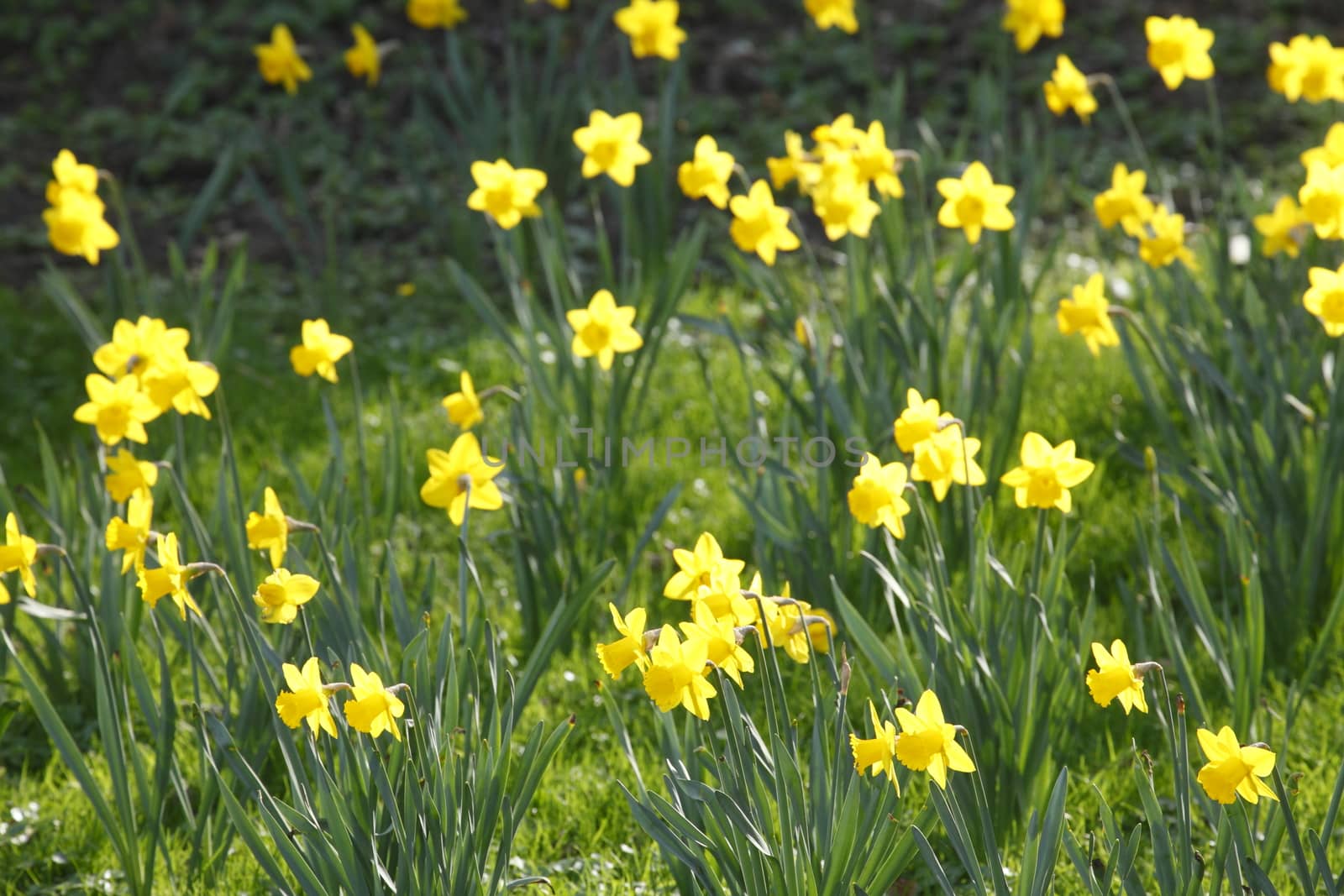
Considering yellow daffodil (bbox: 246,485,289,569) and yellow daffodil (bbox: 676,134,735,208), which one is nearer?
yellow daffodil (bbox: 246,485,289,569)

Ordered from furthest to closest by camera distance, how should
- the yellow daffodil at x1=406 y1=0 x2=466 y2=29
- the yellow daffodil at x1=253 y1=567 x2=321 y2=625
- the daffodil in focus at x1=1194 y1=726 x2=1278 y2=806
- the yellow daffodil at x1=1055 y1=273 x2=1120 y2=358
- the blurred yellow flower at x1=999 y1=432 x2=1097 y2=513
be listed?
the yellow daffodil at x1=406 y1=0 x2=466 y2=29 < the yellow daffodil at x1=1055 y1=273 x2=1120 y2=358 < the blurred yellow flower at x1=999 y1=432 x2=1097 y2=513 < the yellow daffodil at x1=253 y1=567 x2=321 y2=625 < the daffodil in focus at x1=1194 y1=726 x2=1278 y2=806

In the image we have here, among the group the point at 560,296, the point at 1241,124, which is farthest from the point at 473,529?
the point at 1241,124

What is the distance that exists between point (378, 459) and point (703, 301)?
1.12 metres

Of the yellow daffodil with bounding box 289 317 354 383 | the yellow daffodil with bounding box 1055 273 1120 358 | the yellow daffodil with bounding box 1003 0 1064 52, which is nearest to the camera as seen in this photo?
the yellow daffodil with bounding box 289 317 354 383

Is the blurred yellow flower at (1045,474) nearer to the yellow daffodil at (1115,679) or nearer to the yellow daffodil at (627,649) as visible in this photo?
the yellow daffodil at (1115,679)

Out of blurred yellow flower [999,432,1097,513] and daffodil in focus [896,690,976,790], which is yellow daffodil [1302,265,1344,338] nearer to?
blurred yellow flower [999,432,1097,513]

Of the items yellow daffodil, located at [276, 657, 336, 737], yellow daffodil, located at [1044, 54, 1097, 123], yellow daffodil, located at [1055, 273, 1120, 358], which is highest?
yellow daffodil, located at [1044, 54, 1097, 123]

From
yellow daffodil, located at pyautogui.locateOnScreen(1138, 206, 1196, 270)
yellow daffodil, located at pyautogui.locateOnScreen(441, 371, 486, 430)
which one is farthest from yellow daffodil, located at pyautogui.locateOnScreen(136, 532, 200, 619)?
yellow daffodil, located at pyautogui.locateOnScreen(1138, 206, 1196, 270)

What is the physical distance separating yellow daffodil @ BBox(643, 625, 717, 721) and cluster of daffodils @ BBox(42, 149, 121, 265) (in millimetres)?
1720

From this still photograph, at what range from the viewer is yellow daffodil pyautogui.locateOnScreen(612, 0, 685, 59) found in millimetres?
3375

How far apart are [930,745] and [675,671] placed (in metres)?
0.27

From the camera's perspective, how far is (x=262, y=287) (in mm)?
4238

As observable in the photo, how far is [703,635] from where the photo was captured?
1.44 meters

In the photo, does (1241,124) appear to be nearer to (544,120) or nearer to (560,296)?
(544,120)
